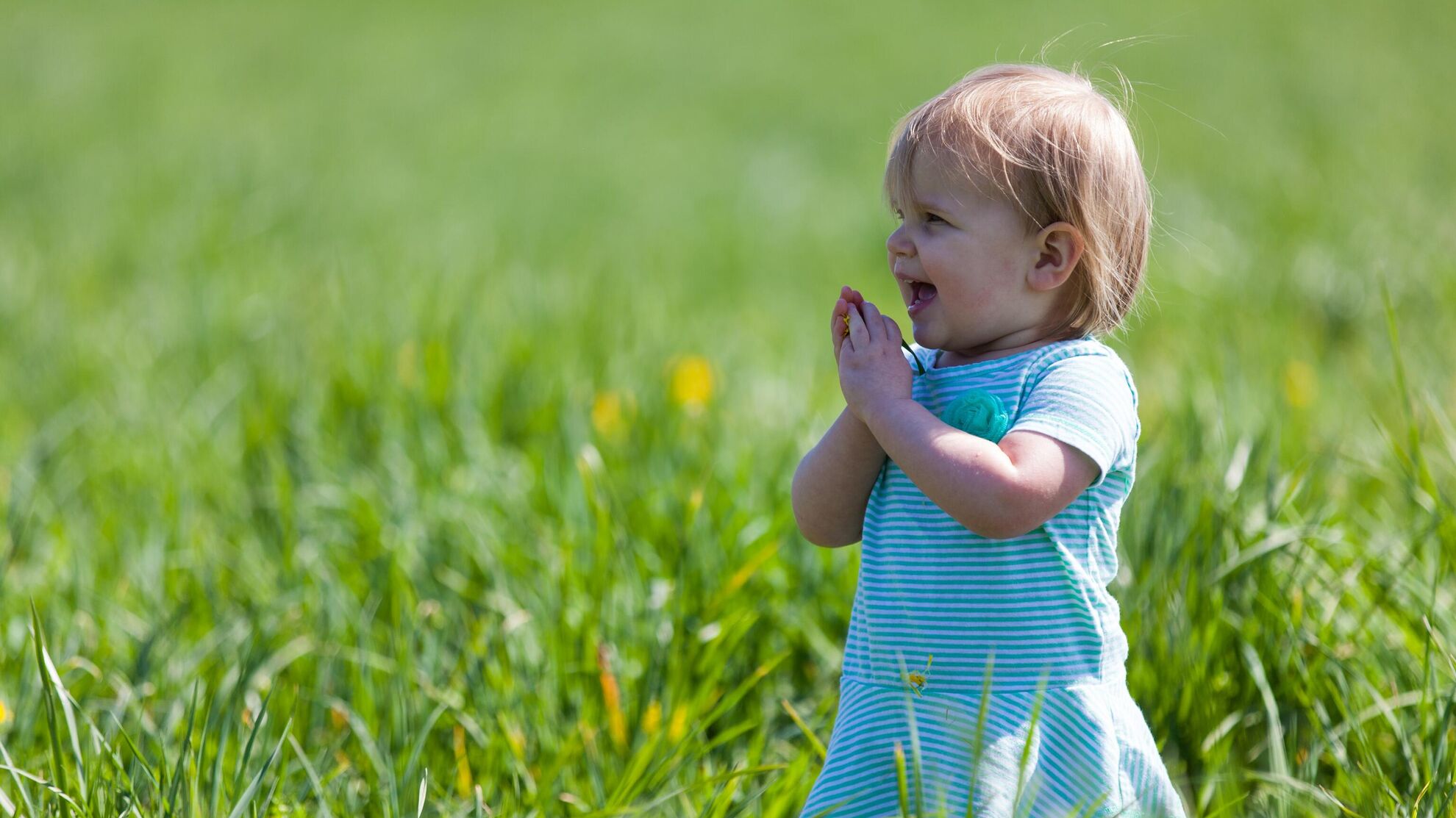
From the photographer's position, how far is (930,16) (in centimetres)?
1516

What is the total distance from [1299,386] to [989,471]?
207 centimetres

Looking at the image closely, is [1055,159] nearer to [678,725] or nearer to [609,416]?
[678,725]

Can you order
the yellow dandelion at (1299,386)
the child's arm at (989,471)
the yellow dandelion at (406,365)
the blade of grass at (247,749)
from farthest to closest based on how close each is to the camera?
the yellow dandelion at (406,365) → the yellow dandelion at (1299,386) → the blade of grass at (247,749) → the child's arm at (989,471)

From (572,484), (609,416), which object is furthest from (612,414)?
(572,484)

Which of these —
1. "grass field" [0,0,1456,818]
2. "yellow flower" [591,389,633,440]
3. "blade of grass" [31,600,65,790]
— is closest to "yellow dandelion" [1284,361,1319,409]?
"grass field" [0,0,1456,818]

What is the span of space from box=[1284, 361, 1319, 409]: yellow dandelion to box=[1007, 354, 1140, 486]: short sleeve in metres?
1.76

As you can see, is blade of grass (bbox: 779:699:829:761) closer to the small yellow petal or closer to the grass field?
the grass field

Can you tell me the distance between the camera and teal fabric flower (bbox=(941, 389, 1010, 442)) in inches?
54.2

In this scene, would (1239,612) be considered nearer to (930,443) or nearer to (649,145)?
(930,443)

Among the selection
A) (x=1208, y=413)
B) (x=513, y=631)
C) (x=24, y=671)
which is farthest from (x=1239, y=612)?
(x=24, y=671)

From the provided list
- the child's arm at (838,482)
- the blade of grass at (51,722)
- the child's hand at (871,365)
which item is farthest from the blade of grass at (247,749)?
the child's hand at (871,365)

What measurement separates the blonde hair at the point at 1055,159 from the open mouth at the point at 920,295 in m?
0.10

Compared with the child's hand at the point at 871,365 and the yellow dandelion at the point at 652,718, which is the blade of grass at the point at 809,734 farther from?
the child's hand at the point at 871,365

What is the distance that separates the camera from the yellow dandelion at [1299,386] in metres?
2.96
